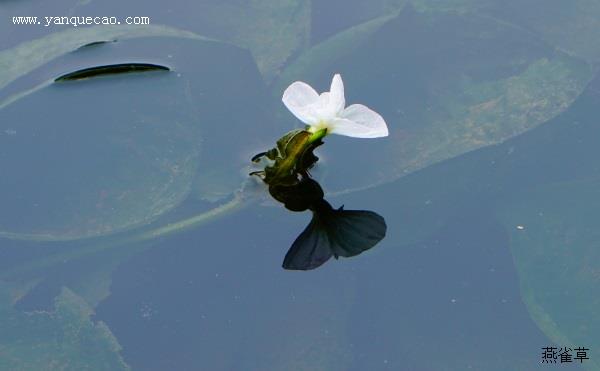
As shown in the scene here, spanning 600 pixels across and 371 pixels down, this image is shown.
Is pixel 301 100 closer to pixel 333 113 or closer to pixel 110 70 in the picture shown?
pixel 333 113

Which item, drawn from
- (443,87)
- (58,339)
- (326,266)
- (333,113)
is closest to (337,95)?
(333,113)

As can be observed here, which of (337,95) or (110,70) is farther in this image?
(110,70)

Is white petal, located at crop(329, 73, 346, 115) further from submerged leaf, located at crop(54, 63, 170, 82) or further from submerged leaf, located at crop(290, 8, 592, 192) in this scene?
submerged leaf, located at crop(54, 63, 170, 82)

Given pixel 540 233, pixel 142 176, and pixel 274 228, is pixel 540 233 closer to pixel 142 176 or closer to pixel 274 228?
pixel 274 228

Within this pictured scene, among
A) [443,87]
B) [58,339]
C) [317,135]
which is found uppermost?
[443,87]

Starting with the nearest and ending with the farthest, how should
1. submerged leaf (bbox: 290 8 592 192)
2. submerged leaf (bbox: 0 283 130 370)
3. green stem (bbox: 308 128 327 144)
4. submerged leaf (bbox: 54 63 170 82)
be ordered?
submerged leaf (bbox: 0 283 130 370) → green stem (bbox: 308 128 327 144) → submerged leaf (bbox: 290 8 592 192) → submerged leaf (bbox: 54 63 170 82)

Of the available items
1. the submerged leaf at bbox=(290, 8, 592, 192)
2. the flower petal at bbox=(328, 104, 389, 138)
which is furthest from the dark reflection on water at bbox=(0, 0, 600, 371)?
the flower petal at bbox=(328, 104, 389, 138)

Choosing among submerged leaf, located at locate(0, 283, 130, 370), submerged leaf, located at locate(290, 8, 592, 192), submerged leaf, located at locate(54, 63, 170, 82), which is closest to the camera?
submerged leaf, located at locate(0, 283, 130, 370)

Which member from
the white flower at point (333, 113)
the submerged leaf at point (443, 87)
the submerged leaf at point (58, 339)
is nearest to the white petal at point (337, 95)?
the white flower at point (333, 113)

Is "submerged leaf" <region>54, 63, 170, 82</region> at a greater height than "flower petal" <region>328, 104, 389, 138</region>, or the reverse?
"submerged leaf" <region>54, 63, 170, 82</region>
